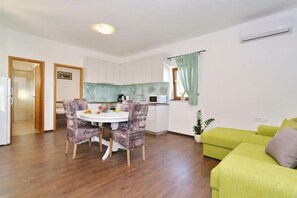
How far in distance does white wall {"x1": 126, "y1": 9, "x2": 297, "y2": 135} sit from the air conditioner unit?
4.8 inches

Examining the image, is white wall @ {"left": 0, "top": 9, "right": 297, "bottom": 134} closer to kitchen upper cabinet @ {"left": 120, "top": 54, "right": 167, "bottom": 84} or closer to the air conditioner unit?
the air conditioner unit

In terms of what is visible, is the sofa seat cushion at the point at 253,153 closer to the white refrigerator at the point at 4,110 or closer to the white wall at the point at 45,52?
the white refrigerator at the point at 4,110

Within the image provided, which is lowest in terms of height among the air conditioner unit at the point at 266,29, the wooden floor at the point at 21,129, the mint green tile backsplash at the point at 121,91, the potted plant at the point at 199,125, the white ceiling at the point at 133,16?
the wooden floor at the point at 21,129

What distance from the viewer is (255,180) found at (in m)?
1.01

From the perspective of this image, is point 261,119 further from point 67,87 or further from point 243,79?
point 67,87

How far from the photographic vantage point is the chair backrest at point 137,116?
2.32m

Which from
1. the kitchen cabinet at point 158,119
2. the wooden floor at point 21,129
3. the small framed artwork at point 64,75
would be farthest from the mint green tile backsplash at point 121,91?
the small framed artwork at point 64,75

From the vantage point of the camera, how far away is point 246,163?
1.18m

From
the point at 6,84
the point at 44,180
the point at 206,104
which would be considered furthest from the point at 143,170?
the point at 6,84

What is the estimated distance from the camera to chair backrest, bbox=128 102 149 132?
7.60 feet

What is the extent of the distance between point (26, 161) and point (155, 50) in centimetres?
429

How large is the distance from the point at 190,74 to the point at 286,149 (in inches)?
110

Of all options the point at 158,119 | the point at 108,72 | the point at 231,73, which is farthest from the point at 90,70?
the point at 231,73

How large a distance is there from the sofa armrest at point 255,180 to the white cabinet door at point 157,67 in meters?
3.42
